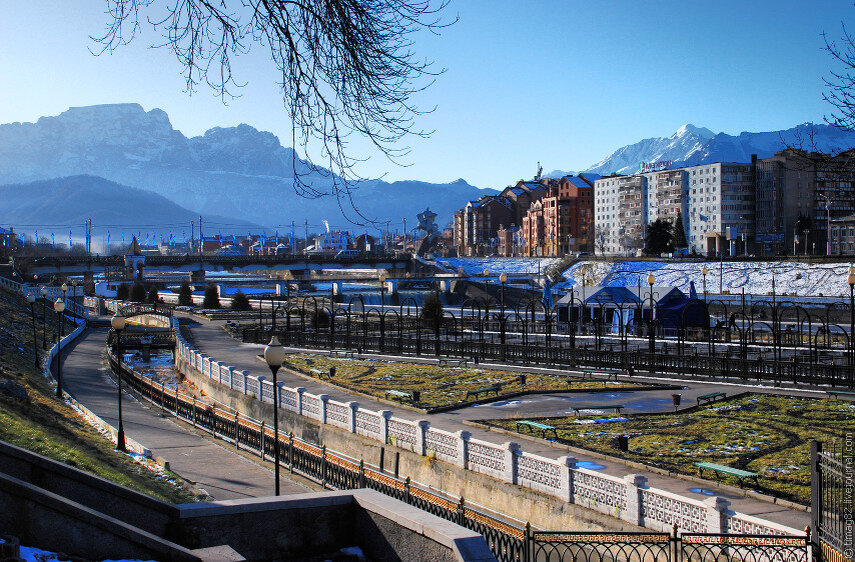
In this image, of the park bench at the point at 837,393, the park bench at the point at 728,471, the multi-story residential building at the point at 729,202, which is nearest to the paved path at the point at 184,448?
the park bench at the point at 728,471

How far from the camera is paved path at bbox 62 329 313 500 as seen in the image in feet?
58.4

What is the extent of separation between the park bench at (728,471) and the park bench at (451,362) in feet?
60.1

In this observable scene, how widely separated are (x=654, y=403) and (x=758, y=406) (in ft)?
9.30

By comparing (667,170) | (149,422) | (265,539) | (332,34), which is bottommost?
(149,422)

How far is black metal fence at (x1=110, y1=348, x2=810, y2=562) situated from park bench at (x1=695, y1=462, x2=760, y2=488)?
2822mm

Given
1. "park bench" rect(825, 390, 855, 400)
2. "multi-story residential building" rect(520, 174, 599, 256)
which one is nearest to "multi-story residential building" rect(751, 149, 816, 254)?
"multi-story residential building" rect(520, 174, 599, 256)

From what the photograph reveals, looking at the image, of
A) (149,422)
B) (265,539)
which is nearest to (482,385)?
(149,422)

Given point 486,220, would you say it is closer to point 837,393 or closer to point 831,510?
point 837,393

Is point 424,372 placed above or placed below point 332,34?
below

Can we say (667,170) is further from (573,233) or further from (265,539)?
(265,539)

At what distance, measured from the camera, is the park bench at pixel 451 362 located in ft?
107

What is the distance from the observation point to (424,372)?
101 feet

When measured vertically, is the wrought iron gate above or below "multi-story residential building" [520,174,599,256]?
below

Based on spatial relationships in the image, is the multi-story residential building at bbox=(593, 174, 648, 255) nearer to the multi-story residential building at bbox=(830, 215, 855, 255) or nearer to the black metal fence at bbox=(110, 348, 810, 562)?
the multi-story residential building at bbox=(830, 215, 855, 255)
